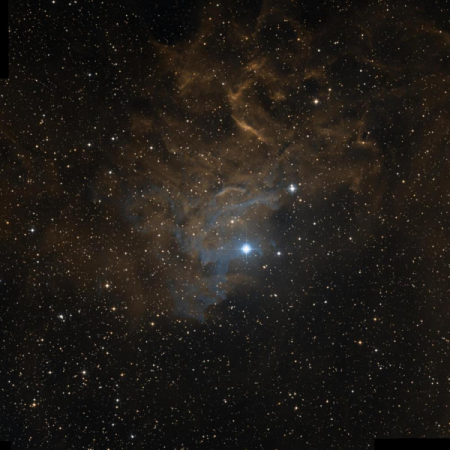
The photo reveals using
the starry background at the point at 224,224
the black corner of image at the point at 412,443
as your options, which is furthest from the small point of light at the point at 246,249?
the black corner of image at the point at 412,443

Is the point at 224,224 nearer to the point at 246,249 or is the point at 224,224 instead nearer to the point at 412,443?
the point at 246,249

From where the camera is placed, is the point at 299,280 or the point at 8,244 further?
the point at 299,280

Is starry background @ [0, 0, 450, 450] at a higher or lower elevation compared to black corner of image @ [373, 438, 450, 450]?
higher

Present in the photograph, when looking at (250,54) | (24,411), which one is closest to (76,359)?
(24,411)

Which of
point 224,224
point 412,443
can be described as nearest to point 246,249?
point 224,224

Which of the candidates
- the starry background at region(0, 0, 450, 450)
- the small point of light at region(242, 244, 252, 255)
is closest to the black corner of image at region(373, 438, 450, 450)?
the starry background at region(0, 0, 450, 450)

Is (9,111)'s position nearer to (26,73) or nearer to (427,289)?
(26,73)

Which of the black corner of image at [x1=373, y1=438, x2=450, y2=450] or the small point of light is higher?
the small point of light

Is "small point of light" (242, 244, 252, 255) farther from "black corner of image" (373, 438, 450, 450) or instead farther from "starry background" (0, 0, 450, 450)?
"black corner of image" (373, 438, 450, 450)

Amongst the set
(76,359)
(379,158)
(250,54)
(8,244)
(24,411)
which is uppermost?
(250,54)
